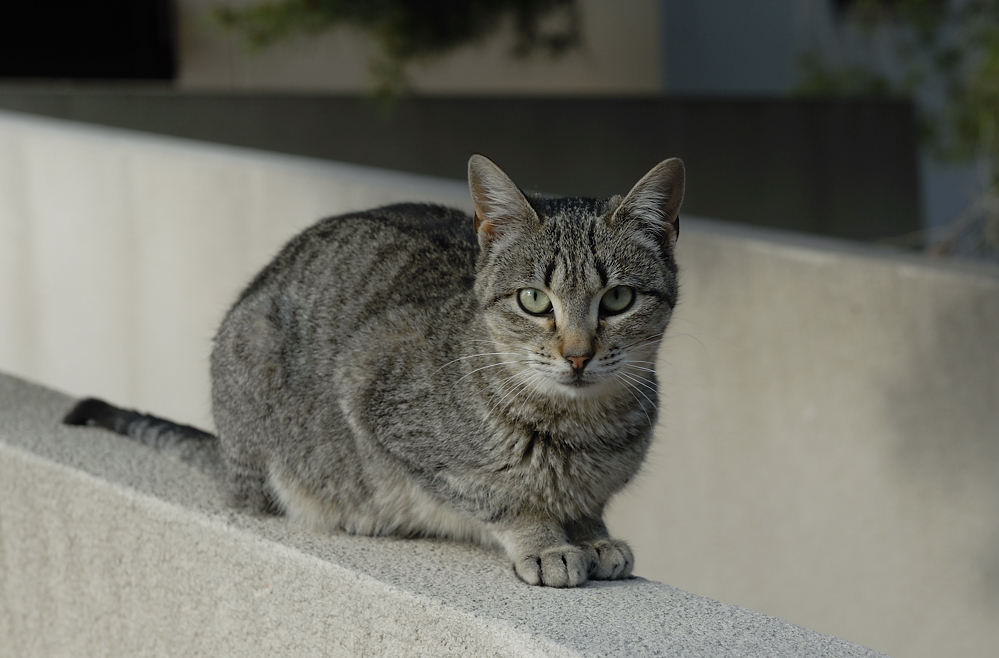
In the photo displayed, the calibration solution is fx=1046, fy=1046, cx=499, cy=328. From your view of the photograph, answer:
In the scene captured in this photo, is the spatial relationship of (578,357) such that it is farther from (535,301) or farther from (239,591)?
(239,591)

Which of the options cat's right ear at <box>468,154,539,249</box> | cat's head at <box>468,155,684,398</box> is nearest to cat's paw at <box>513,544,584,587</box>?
cat's head at <box>468,155,684,398</box>

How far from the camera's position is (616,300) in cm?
162

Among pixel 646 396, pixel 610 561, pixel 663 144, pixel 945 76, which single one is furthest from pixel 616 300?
pixel 945 76

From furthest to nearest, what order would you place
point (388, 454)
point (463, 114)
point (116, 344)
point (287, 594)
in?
1. point (463, 114)
2. point (116, 344)
3. point (388, 454)
4. point (287, 594)

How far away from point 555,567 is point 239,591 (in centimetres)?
51

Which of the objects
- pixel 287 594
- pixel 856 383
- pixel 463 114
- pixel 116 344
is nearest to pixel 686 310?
pixel 856 383

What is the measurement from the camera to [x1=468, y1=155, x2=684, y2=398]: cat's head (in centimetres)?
158

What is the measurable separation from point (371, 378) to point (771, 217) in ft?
18.5

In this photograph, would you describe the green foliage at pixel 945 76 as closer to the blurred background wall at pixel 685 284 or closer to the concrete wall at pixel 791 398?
the blurred background wall at pixel 685 284

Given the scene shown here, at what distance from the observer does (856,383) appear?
10.4 ft

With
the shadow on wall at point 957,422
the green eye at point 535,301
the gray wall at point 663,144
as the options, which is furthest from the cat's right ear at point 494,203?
the gray wall at point 663,144

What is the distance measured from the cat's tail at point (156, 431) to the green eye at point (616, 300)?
2.83 feet

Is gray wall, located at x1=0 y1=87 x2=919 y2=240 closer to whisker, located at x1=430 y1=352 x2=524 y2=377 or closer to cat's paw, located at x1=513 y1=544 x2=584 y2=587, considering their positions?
whisker, located at x1=430 y1=352 x2=524 y2=377

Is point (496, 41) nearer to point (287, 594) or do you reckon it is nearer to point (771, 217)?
point (771, 217)
